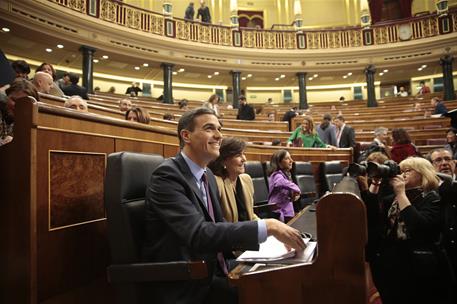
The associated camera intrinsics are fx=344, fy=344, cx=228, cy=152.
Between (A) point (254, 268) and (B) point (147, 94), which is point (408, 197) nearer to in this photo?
(A) point (254, 268)

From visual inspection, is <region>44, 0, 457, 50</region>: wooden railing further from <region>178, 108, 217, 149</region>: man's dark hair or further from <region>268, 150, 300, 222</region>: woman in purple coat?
<region>178, 108, 217, 149</region>: man's dark hair

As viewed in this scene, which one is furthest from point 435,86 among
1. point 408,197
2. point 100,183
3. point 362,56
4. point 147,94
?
point 100,183

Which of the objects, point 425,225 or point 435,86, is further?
point 435,86

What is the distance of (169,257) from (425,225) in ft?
3.69

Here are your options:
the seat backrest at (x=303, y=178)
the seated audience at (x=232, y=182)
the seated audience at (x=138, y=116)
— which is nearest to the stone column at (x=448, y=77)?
the seat backrest at (x=303, y=178)

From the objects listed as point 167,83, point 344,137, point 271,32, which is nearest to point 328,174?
point 344,137

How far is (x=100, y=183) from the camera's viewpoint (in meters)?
1.55

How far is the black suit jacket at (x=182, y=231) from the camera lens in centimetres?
103

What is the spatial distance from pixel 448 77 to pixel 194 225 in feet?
40.2

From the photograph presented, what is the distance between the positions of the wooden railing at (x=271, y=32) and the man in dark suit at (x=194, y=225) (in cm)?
882

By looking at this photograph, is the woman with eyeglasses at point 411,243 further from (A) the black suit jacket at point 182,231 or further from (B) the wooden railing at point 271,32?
(B) the wooden railing at point 271,32

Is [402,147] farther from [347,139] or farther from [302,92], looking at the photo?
[302,92]

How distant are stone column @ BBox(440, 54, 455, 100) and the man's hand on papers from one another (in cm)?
1185

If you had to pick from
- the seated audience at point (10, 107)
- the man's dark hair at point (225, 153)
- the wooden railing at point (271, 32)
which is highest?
the wooden railing at point (271, 32)
